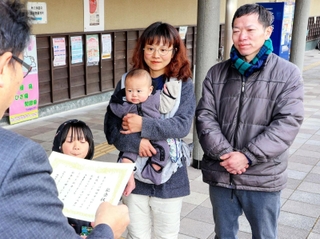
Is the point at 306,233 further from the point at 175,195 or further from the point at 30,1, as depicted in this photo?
the point at 30,1

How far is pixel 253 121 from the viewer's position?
2.32 m

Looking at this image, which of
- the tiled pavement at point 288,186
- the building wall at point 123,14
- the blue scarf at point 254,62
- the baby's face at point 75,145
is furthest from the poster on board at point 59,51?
the blue scarf at point 254,62

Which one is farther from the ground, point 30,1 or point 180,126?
point 30,1

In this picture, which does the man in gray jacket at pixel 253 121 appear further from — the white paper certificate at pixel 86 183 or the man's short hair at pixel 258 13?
the white paper certificate at pixel 86 183

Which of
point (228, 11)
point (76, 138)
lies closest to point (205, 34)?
point (76, 138)

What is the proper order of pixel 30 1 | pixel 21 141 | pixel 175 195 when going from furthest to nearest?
1. pixel 30 1
2. pixel 175 195
3. pixel 21 141

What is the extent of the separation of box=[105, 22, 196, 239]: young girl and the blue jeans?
27 cm

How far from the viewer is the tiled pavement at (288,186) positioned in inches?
140

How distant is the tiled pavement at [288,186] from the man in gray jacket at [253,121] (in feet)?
3.84

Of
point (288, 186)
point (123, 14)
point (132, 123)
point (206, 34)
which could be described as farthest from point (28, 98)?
point (132, 123)

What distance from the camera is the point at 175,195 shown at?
2420mm

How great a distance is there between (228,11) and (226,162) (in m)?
6.93

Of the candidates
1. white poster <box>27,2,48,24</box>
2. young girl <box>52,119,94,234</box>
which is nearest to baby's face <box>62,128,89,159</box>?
young girl <box>52,119,94,234</box>

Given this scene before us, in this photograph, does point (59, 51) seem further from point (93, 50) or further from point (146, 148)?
point (146, 148)
